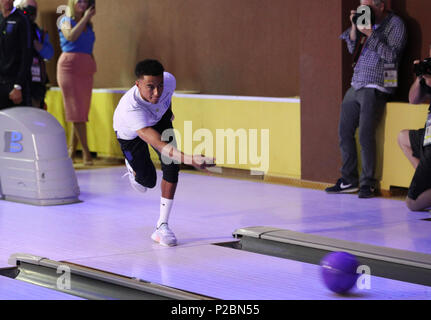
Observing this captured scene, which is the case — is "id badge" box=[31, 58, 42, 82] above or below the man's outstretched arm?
above

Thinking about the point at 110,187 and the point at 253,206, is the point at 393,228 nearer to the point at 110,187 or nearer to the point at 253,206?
the point at 253,206

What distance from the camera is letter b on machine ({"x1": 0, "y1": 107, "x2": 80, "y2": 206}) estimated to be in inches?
242

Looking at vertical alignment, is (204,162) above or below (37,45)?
below

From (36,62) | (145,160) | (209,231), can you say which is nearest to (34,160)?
(145,160)

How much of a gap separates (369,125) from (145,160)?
1955mm

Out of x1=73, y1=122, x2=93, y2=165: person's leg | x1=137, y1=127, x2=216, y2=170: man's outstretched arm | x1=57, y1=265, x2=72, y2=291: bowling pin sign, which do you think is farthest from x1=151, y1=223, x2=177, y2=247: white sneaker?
x1=73, y1=122, x2=93, y2=165: person's leg

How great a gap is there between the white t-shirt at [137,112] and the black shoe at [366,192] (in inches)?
78.1

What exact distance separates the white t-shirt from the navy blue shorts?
0.05 metres

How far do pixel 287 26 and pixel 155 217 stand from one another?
8.07 feet

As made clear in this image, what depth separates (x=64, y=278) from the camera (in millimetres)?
3922

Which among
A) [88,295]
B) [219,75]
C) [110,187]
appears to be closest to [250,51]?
[219,75]

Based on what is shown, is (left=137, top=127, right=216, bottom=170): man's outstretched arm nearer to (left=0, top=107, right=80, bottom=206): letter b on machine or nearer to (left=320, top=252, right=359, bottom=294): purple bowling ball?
(left=320, top=252, right=359, bottom=294): purple bowling ball

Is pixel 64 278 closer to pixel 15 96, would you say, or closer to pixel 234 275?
pixel 234 275

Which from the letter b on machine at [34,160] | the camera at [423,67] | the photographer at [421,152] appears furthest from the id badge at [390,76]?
the letter b on machine at [34,160]
